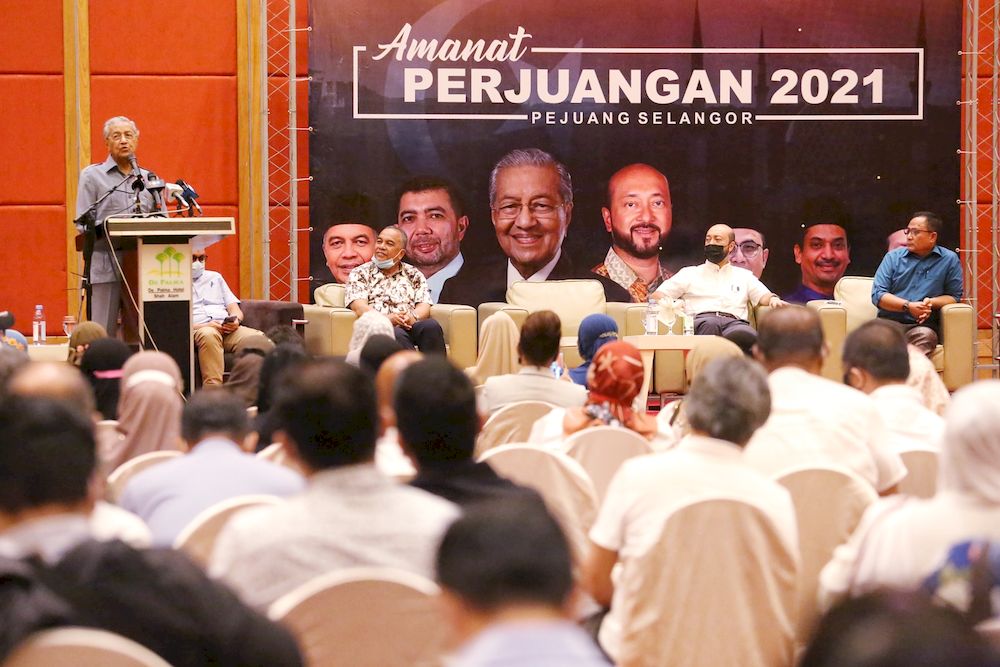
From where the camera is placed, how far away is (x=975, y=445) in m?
1.91

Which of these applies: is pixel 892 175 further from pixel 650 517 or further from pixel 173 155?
pixel 650 517

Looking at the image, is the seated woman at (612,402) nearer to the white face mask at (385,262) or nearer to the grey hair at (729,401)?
the grey hair at (729,401)

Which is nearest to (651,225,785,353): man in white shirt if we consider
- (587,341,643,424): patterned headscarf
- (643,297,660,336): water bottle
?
(643,297,660,336): water bottle

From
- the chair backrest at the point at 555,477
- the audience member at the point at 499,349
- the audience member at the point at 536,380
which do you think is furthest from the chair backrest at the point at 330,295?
the chair backrest at the point at 555,477

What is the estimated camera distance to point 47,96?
835 centimetres

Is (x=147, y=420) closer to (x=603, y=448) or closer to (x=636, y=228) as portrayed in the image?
(x=603, y=448)

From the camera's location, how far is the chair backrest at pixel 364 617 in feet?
5.62

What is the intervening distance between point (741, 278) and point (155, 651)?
6491 millimetres

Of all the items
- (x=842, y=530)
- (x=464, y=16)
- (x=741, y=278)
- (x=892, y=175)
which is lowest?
(x=842, y=530)

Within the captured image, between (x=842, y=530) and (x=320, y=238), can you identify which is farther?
(x=320, y=238)

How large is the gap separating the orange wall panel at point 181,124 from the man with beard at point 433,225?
1.12 meters

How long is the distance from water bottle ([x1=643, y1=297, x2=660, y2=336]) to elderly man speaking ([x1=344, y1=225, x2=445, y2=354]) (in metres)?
1.11

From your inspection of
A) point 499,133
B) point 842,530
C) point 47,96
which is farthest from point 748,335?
point 47,96

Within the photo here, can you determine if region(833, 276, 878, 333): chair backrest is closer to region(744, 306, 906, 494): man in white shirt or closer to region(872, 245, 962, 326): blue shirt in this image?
region(872, 245, 962, 326): blue shirt
